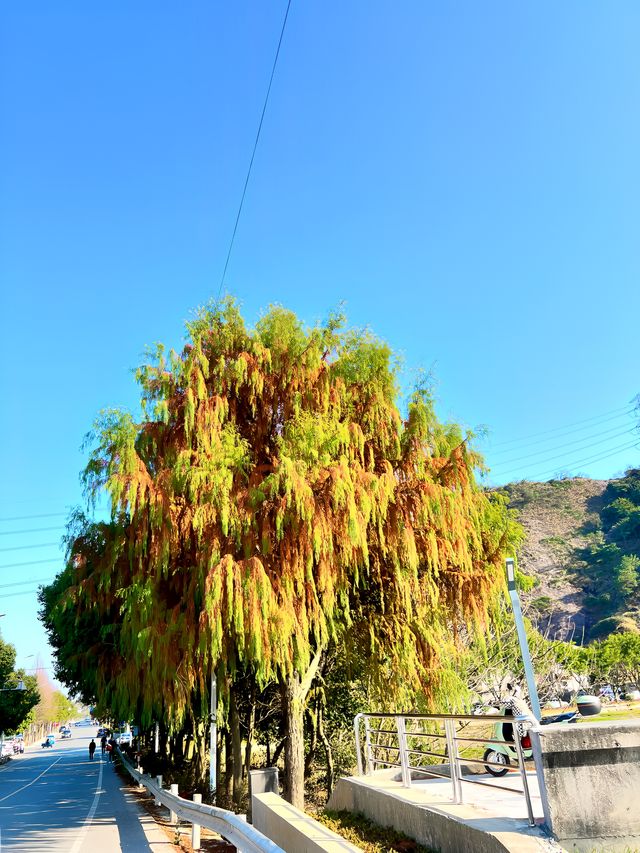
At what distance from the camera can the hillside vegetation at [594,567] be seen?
143125mm

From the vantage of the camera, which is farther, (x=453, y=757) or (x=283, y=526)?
(x=283, y=526)

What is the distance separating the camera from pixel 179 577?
12.2 meters

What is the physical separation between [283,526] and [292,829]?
5.72m

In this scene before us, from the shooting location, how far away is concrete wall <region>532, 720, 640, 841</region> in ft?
16.9

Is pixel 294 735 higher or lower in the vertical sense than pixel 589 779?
higher

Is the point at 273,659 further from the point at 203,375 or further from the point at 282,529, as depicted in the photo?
the point at 203,375

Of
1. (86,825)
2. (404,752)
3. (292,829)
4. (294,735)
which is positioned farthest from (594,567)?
(292,829)

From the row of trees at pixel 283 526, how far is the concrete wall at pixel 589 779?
577cm

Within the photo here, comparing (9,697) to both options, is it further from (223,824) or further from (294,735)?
(223,824)

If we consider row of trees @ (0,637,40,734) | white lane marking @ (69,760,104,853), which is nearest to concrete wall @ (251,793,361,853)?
white lane marking @ (69,760,104,853)

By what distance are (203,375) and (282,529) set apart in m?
3.61

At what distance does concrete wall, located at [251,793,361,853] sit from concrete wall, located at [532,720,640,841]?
1.66 meters

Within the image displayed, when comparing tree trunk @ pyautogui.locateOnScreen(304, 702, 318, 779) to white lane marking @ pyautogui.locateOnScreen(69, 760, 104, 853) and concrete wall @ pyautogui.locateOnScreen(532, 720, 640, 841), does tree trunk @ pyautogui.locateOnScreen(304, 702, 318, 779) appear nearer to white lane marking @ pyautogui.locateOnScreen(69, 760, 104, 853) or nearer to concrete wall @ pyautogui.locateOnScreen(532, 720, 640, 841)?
white lane marking @ pyautogui.locateOnScreen(69, 760, 104, 853)

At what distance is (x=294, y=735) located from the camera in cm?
1291
